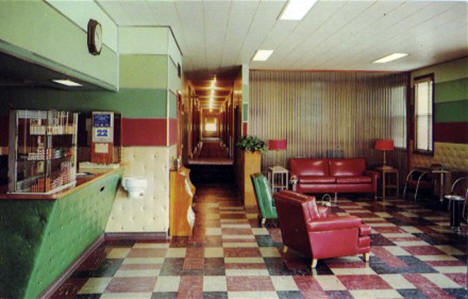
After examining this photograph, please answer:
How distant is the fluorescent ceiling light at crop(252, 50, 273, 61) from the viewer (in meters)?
7.63

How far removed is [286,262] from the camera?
4879 mm

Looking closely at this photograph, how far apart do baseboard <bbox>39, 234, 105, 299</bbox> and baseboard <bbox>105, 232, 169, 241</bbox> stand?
13 cm

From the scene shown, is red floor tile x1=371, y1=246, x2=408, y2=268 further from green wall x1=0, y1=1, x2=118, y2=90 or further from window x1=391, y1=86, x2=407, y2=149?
window x1=391, y1=86, x2=407, y2=149

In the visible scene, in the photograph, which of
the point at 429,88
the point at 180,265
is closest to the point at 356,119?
the point at 429,88

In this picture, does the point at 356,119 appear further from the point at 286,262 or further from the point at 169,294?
the point at 169,294

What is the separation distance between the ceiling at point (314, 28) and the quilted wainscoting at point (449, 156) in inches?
76.7

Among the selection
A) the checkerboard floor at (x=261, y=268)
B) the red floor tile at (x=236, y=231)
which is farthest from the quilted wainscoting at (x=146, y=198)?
the red floor tile at (x=236, y=231)

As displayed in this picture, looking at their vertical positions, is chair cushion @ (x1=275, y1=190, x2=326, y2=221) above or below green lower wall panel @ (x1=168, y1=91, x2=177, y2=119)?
below

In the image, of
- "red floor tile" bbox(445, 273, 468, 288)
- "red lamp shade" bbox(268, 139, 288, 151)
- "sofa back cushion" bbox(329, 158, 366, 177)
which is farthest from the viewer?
"sofa back cushion" bbox(329, 158, 366, 177)

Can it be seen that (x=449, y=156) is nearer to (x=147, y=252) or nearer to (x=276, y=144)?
(x=276, y=144)

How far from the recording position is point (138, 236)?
19.2ft

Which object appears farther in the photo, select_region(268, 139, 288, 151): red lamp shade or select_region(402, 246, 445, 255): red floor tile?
select_region(268, 139, 288, 151): red lamp shade

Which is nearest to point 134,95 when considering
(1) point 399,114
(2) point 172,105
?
(2) point 172,105

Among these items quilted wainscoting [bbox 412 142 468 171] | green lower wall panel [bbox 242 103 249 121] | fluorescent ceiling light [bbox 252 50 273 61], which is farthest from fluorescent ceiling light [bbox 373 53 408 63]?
green lower wall panel [bbox 242 103 249 121]
